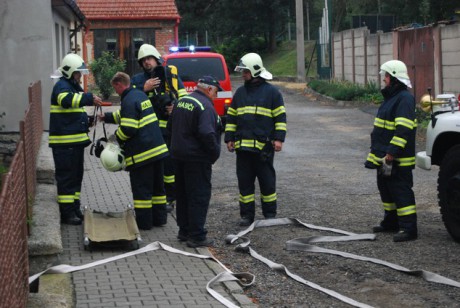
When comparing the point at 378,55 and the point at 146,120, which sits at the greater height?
the point at 378,55

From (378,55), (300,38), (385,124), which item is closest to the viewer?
(385,124)

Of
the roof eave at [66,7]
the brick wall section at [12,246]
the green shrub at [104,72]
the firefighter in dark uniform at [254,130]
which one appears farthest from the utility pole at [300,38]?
the brick wall section at [12,246]

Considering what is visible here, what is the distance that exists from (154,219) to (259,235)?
1.23m

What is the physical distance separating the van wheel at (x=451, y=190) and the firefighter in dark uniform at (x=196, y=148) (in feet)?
7.27

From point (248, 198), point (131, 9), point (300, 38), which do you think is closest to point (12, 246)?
point (248, 198)

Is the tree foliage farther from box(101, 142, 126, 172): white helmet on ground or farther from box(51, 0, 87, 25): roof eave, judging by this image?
box(101, 142, 126, 172): white helmet on ground

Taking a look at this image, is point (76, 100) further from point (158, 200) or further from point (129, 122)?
point (158, 200)

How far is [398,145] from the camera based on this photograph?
356 inches

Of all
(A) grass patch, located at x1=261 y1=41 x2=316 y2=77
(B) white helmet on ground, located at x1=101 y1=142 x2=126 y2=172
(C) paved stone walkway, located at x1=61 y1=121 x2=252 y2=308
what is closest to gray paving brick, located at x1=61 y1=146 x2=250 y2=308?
(C) paved stone walkway, located at x1=61 y1=121 x2=252 y2=308

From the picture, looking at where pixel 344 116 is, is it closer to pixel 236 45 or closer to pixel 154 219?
pixel 154 219

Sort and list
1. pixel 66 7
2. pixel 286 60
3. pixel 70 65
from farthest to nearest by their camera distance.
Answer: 1. pixel 286 60
2. pixel 66 7
3. pixel 70 65

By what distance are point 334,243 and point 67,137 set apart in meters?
3.06

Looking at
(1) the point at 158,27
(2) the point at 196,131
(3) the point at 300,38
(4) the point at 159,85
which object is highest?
(1) the point at 158,27

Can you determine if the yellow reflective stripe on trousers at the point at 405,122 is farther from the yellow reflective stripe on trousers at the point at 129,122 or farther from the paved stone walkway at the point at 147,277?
the yellow reflective stripe on trousers at the point at 129,122
